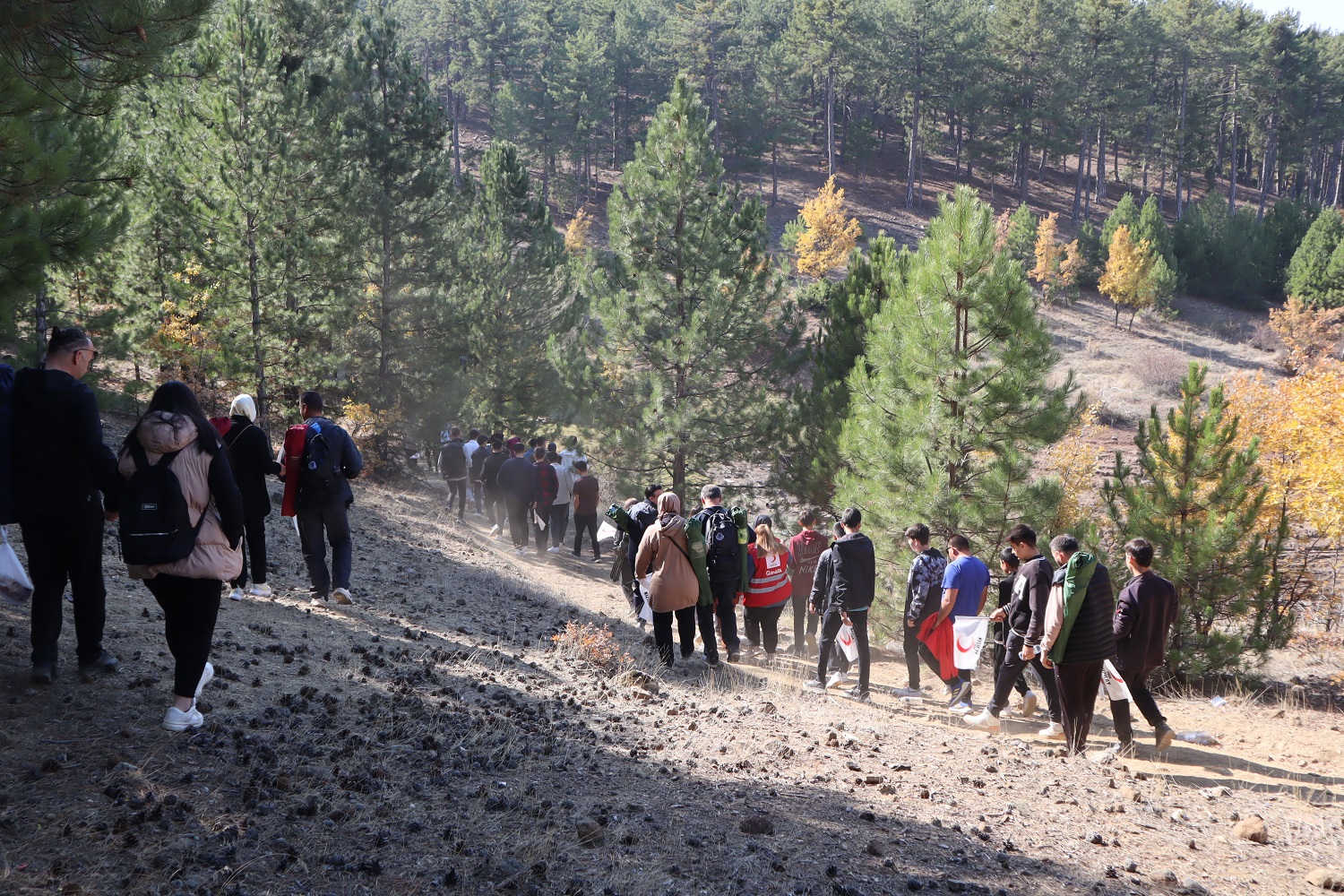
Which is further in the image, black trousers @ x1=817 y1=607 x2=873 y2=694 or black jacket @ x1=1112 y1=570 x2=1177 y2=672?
black trousers @ x1=817 y1=607 x2=873 y2=694

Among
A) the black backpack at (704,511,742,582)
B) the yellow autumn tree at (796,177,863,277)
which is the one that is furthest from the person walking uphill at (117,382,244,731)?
the yellow autumn tree at (796,177,863,277)

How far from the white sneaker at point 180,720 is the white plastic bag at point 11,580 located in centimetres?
129

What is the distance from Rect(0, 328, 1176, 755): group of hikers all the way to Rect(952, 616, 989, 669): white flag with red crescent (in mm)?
103

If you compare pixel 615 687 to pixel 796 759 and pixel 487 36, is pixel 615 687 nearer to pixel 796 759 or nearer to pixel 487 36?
pixel 796 759

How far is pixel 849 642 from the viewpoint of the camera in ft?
28.8

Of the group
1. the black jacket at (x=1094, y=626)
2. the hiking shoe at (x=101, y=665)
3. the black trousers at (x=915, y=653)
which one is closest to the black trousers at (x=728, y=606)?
the black trousers at (x=915, y=653)

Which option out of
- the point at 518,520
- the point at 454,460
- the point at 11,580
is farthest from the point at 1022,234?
the point at 11,580

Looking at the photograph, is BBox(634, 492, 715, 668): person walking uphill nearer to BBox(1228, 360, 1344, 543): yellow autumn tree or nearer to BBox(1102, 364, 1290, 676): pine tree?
BBox(1102, 364, 1290, 676): pine tree

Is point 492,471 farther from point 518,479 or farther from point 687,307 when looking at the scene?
point 687,307

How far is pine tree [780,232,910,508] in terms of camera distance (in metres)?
17.6

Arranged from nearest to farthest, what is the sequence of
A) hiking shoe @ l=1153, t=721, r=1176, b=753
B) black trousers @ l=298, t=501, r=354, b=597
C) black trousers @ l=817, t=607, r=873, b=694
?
hiking shoe @ l=1153, t=721, r=1176, b=753, black trousers @ l=298, t=501, r=354, b=597, black trousers @ l=817, t=607, r=873, b=694

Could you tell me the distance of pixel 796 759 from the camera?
5.98 meters

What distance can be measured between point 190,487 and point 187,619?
2.25ft

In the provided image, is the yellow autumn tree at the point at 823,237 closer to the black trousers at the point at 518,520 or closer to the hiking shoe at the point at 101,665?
the black trousers at the point at 518,520
